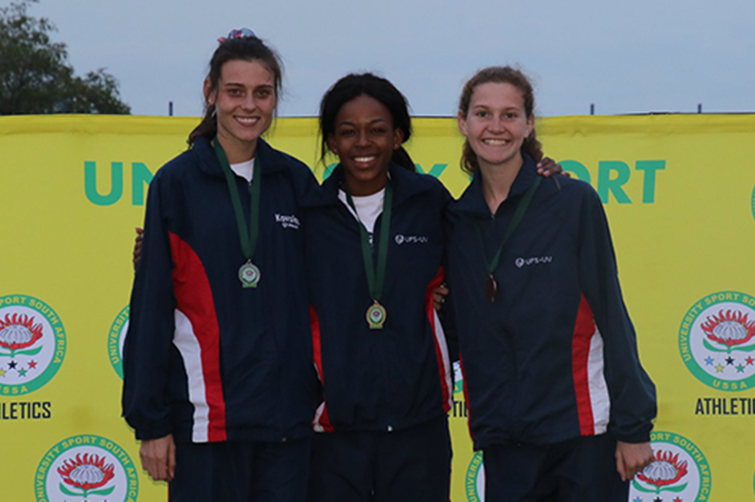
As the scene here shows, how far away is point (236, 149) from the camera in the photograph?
8.85 ft

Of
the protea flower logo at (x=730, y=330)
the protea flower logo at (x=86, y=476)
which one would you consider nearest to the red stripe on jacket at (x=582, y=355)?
the protea flower logo at (x=730, y=330)

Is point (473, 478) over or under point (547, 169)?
under

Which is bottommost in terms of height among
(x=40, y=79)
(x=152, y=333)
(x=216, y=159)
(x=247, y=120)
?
(x=152, y=333)

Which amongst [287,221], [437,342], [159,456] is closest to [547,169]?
[437,342]

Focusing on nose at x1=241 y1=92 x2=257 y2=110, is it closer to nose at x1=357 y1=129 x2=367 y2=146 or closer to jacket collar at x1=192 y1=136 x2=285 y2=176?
jacket collar at x1=192 y1=136 x2=285 y2=176

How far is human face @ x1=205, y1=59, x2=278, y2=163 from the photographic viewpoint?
2.66m

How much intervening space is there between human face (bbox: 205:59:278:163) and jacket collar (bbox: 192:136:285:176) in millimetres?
35

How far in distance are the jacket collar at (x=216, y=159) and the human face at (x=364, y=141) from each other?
0.21 m

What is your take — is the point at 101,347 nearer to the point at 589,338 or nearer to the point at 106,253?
the point at 106,253

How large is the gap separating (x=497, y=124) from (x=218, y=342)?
3.51ft

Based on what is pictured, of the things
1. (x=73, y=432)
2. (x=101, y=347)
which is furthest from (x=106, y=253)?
(x=73, y=432)

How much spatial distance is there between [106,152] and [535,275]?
2313mm

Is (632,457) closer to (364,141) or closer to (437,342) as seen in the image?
(437,342)

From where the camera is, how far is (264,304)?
2564 mm
